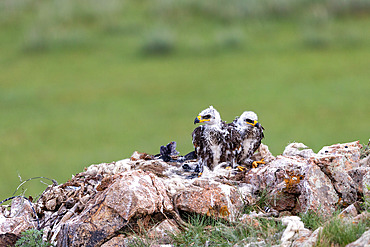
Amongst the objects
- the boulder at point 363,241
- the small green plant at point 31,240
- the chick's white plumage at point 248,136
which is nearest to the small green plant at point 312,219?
the boulder at point 363,241

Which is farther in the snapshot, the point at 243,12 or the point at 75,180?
the point at 243,12

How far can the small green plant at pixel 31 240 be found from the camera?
6.58 m

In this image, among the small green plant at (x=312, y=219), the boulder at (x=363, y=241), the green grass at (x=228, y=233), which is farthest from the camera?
the small green plant at (x=312, y=219)

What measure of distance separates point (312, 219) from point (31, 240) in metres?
2.78

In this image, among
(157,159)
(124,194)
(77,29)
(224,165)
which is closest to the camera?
(124,194)

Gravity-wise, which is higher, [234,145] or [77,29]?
[77,29]

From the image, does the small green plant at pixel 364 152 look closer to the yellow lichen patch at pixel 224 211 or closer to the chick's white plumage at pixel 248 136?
the chick's white plumage at pixel 248 136

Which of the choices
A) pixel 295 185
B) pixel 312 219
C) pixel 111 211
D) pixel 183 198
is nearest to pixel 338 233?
pixel 312 219

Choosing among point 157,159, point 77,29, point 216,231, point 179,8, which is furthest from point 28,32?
point 216,231

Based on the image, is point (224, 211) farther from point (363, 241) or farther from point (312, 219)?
point (363, 241)

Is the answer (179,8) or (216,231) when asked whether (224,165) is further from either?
(179,8)

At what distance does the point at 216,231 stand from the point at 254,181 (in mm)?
1044

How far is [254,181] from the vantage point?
7.06m

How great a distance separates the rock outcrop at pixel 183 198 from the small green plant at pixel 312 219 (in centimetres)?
11
